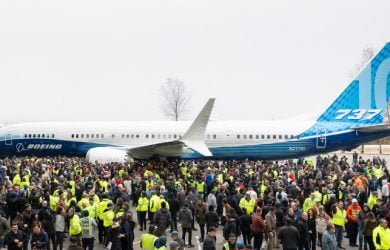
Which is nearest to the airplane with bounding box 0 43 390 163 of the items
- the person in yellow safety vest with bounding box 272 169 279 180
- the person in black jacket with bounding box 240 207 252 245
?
the person in yellow safety vest with bounding box 272 169 279 180

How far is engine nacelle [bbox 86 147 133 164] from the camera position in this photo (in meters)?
28.3

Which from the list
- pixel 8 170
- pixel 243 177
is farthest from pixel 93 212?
pixel 8 170

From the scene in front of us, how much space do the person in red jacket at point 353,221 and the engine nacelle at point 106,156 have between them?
1662cm

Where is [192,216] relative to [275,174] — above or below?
below

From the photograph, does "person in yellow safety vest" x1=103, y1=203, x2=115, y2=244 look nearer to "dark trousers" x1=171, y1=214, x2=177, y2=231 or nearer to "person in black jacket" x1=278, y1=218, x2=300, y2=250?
"dark trousers" x1=171, y1=214, x2=177, y2=231

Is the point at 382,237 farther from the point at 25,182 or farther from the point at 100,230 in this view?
the point at 25,182

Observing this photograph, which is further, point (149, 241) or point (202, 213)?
point (202, 213)

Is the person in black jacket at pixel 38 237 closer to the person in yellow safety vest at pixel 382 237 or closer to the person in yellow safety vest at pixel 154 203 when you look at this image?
the person in yellow safety vest at pixel 154 203

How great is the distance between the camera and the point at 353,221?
13.8 meters

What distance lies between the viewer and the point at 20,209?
47.0ft

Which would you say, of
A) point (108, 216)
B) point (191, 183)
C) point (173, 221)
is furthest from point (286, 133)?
point (108, 216)

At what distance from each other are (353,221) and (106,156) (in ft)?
57.2

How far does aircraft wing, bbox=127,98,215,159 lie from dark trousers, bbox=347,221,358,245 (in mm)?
11385

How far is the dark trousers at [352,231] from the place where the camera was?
45.6 feet
